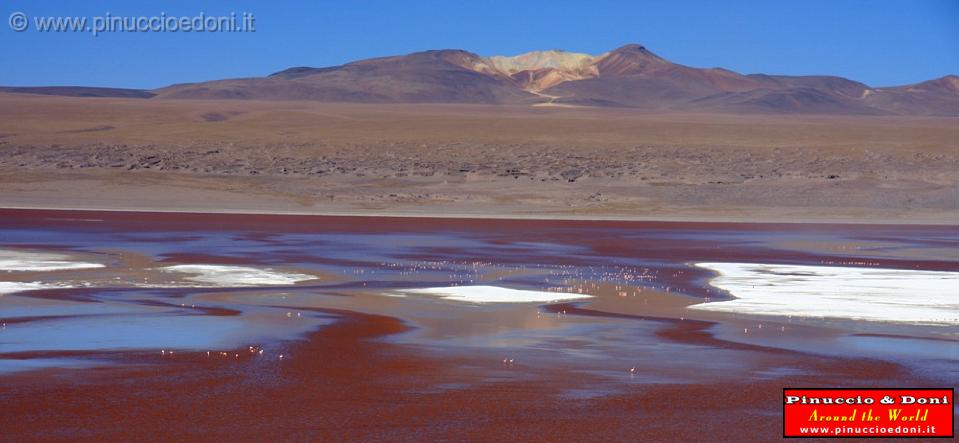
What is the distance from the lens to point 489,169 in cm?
5119

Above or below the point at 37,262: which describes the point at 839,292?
below

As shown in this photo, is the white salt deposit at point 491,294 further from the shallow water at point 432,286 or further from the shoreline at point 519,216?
the shoreline at point 519,216

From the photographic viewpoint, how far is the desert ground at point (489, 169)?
39281 millimetres

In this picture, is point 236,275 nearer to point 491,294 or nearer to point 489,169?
point 491,294

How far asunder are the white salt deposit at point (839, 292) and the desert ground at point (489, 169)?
1599 cm

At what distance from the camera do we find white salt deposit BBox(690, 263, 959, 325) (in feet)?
48.3

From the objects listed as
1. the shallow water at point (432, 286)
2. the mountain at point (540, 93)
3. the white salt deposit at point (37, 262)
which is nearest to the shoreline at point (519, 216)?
the shallow water at point (432, 286)

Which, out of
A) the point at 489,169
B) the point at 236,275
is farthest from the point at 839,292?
the point at 489,169

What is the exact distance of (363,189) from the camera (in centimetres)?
4453

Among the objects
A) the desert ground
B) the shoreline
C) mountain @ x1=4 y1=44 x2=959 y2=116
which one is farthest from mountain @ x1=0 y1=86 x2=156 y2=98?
the shoreline

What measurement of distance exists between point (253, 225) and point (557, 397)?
22.1 m

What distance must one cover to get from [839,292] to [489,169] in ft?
114

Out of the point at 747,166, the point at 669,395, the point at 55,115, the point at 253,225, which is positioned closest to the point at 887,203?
the point at 747,166

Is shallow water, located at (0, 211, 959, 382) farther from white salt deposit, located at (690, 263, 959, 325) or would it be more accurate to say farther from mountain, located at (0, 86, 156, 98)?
mountain, located at (0, 86, 156, 98)
